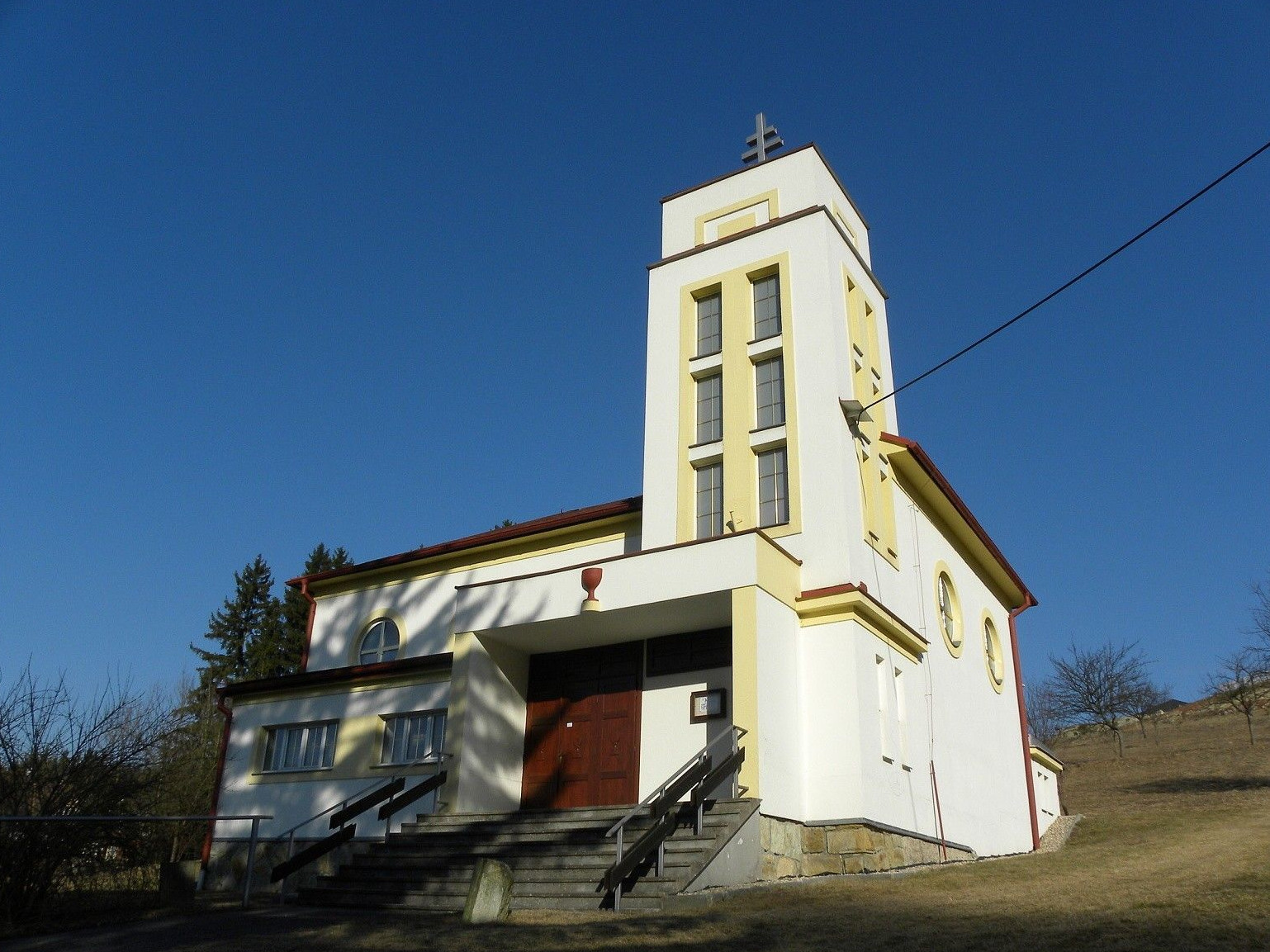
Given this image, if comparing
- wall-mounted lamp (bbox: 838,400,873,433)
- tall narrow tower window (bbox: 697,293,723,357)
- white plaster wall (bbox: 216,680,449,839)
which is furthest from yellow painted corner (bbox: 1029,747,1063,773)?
white plaster wall (bbox: 216,680,449,839)

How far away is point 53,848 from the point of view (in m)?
10.4

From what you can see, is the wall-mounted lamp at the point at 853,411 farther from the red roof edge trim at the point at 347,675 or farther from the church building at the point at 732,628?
the red roof edge trim at the point at 347,675

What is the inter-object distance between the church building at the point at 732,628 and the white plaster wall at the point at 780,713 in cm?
4

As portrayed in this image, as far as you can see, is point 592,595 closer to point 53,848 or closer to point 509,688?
point 509,688

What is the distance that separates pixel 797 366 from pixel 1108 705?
35.4 metres

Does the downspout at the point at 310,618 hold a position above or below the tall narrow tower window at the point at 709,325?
below

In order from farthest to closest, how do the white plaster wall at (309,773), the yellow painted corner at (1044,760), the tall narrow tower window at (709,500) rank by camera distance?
the yellow painted corner at (1044,760) → the white plaster wall at (309,773) → the tall narrow tower window at (709,500)

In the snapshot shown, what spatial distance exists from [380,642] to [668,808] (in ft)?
37.2

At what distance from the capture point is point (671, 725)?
1539 centimetres

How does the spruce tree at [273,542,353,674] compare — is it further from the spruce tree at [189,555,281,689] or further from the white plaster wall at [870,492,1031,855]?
the white plaster wall at [870,492,1031,855]

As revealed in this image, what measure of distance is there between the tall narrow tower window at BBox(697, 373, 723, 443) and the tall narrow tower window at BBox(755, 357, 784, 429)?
0.72 meters

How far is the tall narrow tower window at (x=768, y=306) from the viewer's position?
59.1 ft

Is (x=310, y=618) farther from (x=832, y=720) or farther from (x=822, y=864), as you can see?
(x=822, y=864)

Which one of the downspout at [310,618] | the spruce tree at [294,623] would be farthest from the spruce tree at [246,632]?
the downspout at [310,618]
